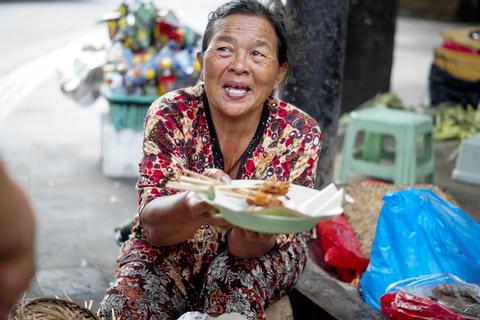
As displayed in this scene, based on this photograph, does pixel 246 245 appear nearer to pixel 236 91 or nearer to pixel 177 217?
pixel 177 217

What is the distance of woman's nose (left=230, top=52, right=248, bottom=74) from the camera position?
2635 millimetres

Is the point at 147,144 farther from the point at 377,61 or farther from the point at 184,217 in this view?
the point at 377,61

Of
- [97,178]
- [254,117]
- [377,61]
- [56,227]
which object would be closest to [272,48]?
[254,117]

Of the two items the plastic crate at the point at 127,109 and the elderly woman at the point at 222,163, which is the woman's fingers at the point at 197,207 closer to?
the elderly woman at the point at 222,163

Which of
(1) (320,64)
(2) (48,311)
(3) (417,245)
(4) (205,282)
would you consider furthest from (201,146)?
(1) (320,64)

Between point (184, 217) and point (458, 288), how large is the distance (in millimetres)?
1188

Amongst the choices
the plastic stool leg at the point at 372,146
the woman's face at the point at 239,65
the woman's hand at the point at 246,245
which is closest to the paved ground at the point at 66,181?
the plastic stool leg at the point at 372,146

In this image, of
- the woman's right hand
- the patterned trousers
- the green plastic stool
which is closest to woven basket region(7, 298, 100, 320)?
the patterned trousers

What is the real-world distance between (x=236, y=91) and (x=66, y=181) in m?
3.34

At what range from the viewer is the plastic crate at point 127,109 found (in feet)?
17.9

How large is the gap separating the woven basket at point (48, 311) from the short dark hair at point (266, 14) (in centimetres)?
106

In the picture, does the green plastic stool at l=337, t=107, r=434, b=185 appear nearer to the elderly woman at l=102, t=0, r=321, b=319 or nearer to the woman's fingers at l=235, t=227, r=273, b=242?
the elderly woman at l=102, t=0, r=321, b=319

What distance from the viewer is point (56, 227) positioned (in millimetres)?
4828

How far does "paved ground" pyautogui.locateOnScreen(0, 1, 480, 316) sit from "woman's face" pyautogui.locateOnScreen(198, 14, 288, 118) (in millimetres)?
1607
